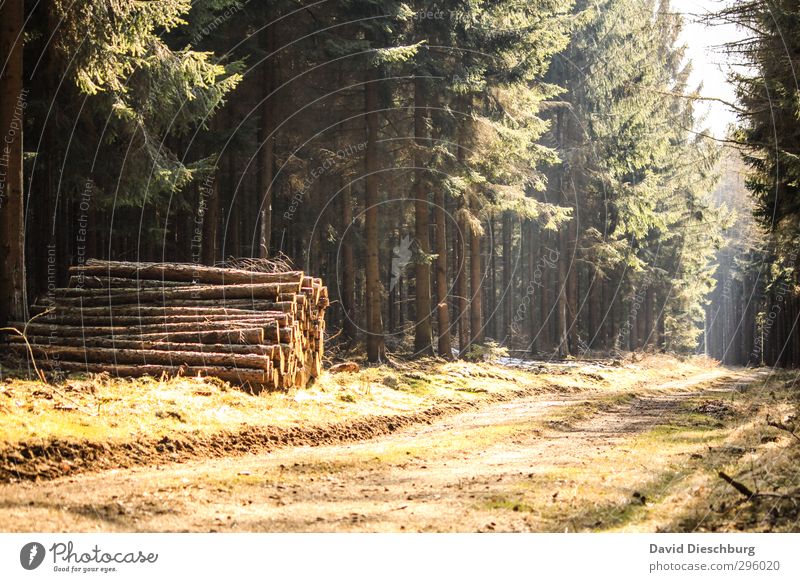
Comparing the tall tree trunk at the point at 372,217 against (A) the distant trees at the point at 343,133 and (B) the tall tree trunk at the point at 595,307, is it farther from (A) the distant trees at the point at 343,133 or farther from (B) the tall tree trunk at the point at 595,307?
(B) the tall tree trunk at the point at 595,307

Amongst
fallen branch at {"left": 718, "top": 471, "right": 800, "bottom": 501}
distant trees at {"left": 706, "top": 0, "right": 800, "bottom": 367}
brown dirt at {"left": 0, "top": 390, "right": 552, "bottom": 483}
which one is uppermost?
distant trees at {"left": 706, "top": 0, "right": 800, "bottom": 367}

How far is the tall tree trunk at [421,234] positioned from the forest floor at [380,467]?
7989 millimetres

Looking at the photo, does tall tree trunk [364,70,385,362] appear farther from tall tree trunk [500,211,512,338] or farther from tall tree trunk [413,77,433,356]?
tall tree trunk [500,211,512,338]

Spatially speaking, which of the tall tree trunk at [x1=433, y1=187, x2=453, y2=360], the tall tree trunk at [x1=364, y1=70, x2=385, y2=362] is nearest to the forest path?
the tall tree trunk at [x1=364, y1=70, x2=385, y2=362]

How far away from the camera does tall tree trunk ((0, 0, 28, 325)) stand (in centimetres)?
1282

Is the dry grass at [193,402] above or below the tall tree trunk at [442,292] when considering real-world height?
below

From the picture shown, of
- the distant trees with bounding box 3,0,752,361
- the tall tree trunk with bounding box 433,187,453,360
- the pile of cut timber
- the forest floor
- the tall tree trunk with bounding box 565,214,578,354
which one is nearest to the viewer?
the forest floor

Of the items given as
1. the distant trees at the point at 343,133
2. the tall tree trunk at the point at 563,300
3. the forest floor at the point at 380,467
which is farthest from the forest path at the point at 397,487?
the tall tree trunk at the point at 563,300

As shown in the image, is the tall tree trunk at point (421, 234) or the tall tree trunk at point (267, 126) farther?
the tall tree trunk at point (421, 234)
